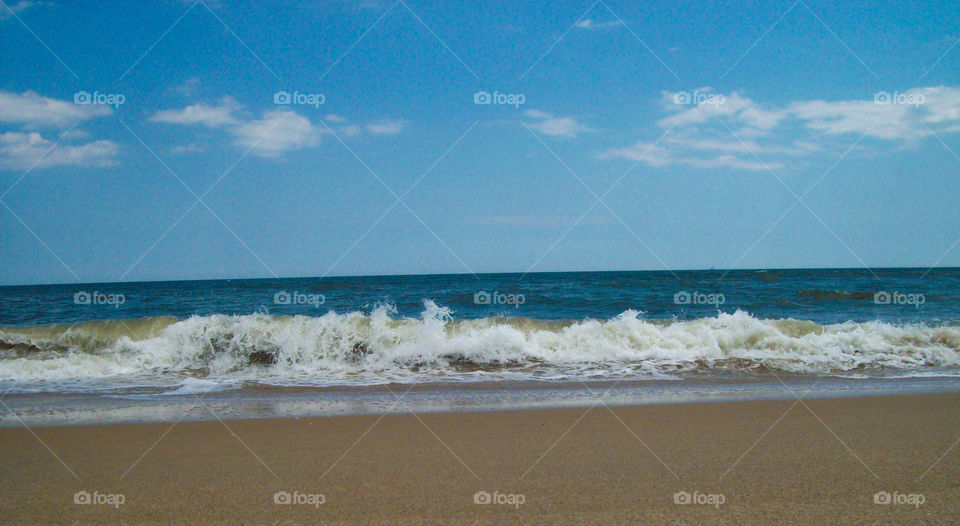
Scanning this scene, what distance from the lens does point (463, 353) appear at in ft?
40.0

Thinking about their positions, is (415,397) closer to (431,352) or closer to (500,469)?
(431,352)

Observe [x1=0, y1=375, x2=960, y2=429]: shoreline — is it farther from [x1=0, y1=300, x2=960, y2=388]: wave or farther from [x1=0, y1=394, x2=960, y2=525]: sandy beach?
[x1=0, y1=300, x2=960, y2=388]: wave

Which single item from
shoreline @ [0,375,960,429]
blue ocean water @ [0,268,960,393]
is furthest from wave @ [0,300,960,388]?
shoreline @ [0,375,960,429]

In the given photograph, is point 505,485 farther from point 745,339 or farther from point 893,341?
point 893,341

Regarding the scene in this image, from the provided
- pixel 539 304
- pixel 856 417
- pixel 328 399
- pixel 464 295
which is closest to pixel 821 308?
pixel 539 304

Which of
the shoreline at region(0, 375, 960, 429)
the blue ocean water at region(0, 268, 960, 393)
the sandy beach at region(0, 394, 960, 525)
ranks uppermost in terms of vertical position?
the blue ocean water at region(0, 268, 960, 393)

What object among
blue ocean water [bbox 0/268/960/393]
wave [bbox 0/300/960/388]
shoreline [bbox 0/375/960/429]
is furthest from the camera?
wave [bbox 0/300/960/388]

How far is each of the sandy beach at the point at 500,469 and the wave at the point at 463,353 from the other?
3.99m

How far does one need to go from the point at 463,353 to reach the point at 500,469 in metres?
7.76

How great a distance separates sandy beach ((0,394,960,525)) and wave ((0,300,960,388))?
13.1ft

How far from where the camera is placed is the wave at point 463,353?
10.7 m

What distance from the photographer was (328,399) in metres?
8.21

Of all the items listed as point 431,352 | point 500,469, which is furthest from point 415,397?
point 500,469

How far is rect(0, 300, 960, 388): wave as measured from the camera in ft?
35.0
